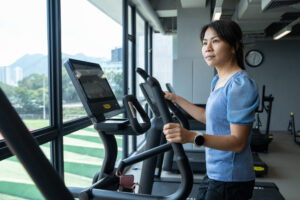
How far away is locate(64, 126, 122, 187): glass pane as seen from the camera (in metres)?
3.55

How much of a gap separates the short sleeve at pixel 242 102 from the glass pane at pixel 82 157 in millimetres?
2487

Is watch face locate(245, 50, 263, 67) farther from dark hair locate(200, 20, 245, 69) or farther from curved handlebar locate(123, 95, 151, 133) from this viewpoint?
dark hair locate(200, 20, 245, 69)

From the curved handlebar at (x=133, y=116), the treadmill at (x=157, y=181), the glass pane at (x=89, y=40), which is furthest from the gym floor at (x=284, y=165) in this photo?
the glass pane at (x=89, y=40)

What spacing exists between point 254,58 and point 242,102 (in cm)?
771

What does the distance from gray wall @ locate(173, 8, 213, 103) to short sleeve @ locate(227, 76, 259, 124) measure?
4500mm

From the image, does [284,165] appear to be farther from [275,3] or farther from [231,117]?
[231,117]

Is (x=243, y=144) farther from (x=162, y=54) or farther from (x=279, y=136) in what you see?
(x=162, y=54)

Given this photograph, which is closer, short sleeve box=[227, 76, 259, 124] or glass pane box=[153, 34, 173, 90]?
short sleeve box=[227, 76, 259, 124]

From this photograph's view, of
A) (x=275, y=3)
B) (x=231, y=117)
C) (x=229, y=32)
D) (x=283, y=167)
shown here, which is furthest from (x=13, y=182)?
(x=283, y=167)

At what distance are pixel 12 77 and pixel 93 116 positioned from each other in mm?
833

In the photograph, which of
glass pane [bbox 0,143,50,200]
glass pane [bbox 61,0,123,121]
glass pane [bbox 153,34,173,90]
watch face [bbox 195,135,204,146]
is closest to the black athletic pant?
watch face [bbox 195,135,204,146]

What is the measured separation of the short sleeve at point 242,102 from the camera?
1163 millimetres

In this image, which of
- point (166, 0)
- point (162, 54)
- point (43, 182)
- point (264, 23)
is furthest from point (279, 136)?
point (43, 182)

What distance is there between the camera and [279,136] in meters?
7.54
